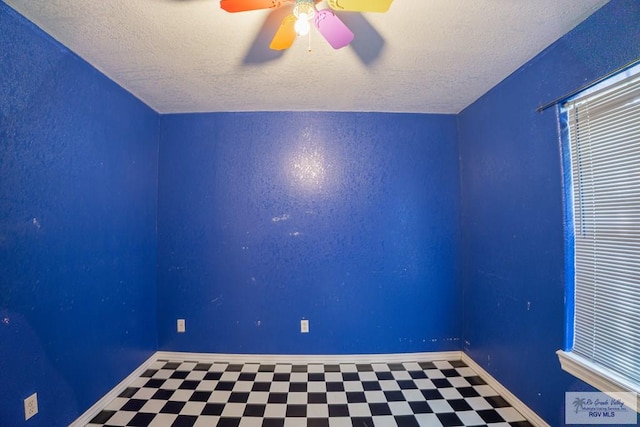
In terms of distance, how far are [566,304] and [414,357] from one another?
1.42 m

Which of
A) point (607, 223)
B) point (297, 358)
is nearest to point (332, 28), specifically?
point (607, 223)

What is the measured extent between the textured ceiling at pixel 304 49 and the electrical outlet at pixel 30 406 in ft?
6.50

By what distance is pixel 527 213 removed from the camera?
194 centimetres

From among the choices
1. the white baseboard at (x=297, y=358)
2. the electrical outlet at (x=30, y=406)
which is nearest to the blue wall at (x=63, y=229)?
the electrical outlet at (x=30, y=406)

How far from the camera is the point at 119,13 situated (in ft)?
4.79

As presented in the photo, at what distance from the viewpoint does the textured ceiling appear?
1.45m

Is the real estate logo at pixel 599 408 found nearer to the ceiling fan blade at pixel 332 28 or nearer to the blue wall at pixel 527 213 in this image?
the blue wall at pixel 527 213

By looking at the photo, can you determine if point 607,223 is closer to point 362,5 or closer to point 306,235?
point 362,5

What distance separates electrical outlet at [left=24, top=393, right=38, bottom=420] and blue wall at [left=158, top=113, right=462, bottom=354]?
1.15 meters

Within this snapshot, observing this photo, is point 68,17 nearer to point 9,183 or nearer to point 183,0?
point 183,0

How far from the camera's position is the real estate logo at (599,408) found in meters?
1.32

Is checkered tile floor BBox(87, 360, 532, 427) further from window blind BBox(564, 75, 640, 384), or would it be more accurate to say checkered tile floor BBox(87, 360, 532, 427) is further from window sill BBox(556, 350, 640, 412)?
window blind BBox(564, 75, 640, 384)

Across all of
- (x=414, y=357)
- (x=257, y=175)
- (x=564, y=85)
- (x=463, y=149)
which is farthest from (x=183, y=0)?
(x=414, y=357)

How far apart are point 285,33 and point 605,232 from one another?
1.85m
